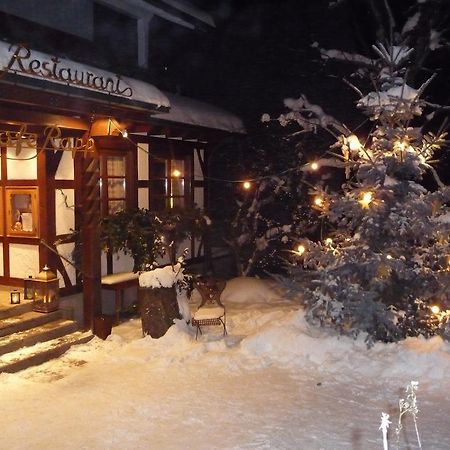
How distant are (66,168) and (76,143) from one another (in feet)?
3.71

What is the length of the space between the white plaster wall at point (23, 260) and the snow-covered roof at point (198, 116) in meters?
3.51

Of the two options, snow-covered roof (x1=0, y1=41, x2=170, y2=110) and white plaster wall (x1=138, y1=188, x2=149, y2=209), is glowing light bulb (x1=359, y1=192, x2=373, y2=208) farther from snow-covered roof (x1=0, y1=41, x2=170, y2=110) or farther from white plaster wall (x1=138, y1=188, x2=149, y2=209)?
white plaster wall (x1=138, y1=188, x2=149, y2=209)

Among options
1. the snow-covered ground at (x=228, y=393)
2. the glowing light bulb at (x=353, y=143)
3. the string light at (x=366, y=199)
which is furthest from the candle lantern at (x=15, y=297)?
the glowing light bulb at (x=353, y=143)

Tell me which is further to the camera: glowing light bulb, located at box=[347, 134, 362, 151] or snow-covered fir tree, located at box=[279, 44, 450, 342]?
glowing light bulb, located at box=[347, 134, 362, 151]

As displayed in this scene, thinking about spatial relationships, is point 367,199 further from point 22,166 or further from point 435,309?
point 22,166

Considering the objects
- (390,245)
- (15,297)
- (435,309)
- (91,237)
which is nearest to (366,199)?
(390,245)

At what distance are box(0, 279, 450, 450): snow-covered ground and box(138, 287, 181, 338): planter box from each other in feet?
0.62

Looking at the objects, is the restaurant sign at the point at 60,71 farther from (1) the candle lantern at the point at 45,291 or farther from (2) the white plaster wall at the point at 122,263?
(2) the white plaster wall at the point at 122,263

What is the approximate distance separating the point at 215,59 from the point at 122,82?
879cm

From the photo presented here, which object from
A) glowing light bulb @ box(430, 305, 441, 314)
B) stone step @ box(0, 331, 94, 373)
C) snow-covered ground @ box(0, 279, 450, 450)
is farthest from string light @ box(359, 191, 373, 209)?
stone step @ box(0, 331, 94, 373)

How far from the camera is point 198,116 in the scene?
42.4ft

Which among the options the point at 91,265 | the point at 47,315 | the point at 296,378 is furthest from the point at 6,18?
the point at 296,378

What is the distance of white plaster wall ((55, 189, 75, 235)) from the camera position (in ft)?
31.8

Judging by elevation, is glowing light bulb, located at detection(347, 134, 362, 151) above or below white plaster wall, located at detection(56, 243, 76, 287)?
above
